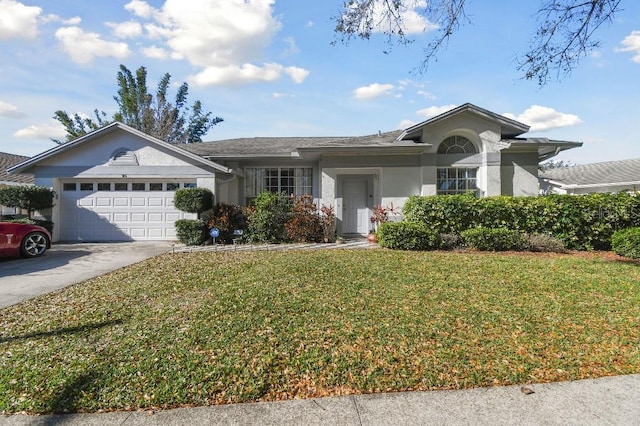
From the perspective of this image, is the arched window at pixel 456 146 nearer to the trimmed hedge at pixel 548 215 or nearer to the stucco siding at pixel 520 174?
the stucco siding at pixel 520 174

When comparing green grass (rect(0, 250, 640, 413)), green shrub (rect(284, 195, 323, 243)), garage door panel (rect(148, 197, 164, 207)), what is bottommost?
green grass (rect(0, 250, 640, 413))

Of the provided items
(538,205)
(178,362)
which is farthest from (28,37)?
(538,205)

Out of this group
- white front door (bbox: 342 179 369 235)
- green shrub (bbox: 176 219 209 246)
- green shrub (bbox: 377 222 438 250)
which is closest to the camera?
green shrub (bbox: 377 222 438 250)

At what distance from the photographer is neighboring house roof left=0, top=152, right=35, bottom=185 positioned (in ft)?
51.8

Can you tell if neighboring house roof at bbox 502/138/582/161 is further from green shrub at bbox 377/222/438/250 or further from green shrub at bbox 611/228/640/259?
green shrub at bbox 377/222/438/250

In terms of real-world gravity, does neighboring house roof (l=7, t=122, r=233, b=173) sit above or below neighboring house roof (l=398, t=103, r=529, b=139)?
below

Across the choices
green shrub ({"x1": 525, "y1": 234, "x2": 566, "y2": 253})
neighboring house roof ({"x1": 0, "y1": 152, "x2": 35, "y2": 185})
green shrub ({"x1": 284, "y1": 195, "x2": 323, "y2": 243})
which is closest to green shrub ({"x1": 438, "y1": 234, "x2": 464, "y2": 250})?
green shrub ({"x1": 525, "y1": 234, "x2": 566, "y2": 253})

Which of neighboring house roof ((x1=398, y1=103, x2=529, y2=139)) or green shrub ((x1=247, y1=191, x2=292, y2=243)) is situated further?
neighboring house roof ((x1=398, y1=103, x2=529, y2=139))

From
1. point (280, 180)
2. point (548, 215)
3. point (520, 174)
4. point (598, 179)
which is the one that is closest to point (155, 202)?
point (280, 180)

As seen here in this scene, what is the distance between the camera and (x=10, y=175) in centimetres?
1641

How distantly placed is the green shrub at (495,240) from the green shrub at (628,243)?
2.26 meters

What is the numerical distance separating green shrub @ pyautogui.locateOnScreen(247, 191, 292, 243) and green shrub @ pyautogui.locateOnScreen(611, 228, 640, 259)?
9.79 meters

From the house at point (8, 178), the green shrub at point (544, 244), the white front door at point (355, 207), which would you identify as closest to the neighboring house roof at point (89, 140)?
the house at point (8, 178)

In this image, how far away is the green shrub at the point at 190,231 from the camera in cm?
1158
